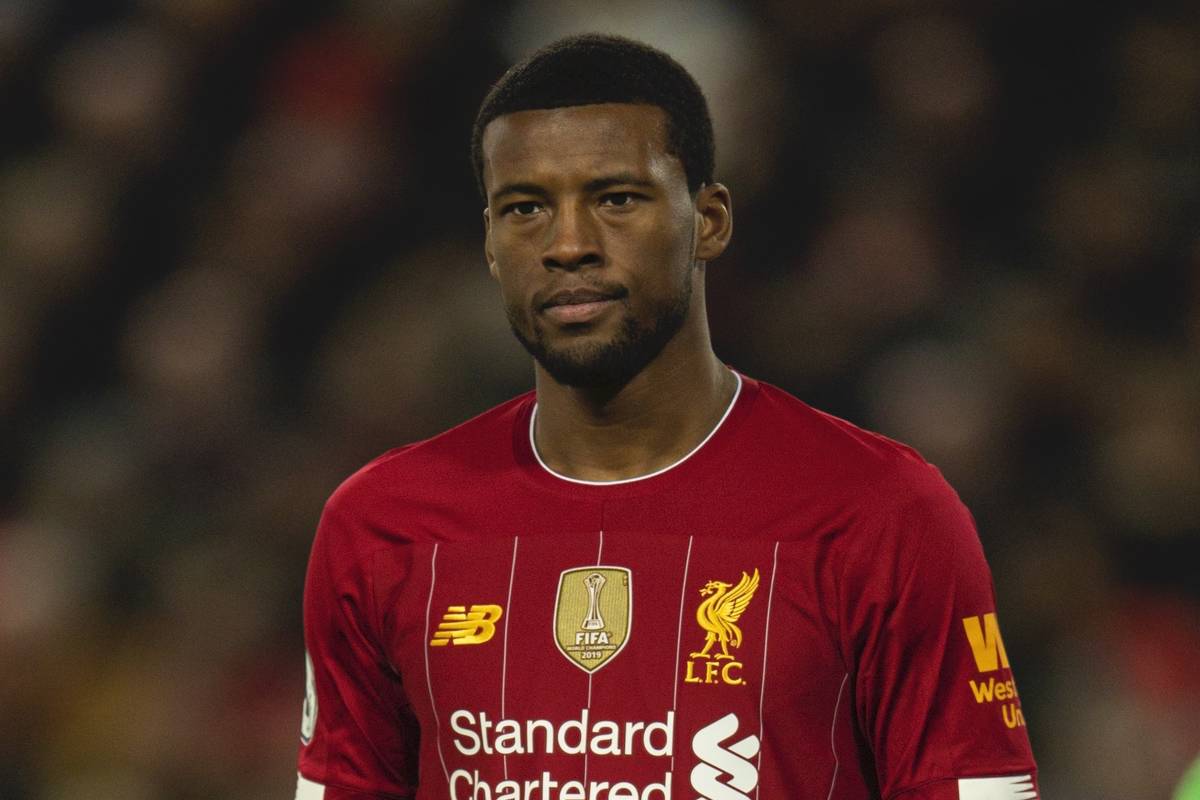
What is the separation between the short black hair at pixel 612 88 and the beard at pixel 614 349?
0.67ft

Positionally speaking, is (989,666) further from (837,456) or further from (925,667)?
(837,456)

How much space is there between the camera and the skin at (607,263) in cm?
265

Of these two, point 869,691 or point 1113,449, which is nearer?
point 869,691

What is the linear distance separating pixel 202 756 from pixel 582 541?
2.98 m

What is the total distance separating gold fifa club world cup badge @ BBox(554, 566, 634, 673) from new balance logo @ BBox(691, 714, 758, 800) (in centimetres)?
18

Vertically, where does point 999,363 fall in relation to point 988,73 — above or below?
below

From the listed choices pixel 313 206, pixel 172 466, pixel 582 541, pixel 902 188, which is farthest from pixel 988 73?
pixel 582 541

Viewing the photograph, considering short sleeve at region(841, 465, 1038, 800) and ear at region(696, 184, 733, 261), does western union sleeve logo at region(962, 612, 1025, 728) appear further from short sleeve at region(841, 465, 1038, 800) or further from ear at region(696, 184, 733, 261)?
ear at region(696, 184, 733, 261)

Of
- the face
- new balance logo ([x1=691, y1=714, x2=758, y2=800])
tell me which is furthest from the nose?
new balance logo ([x1=691, y1=714, x2=758, y2=800])

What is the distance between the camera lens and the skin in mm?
2654

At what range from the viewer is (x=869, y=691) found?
2586 mm

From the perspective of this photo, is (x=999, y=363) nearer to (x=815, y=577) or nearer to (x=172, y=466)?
(x=172, y=466)

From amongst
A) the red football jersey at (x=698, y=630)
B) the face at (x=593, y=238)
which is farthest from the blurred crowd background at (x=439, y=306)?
the face at (x=593, y=238)

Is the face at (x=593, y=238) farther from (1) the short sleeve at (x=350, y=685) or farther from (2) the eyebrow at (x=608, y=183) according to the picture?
(1) the short sleeve at (x=350, y=685)
